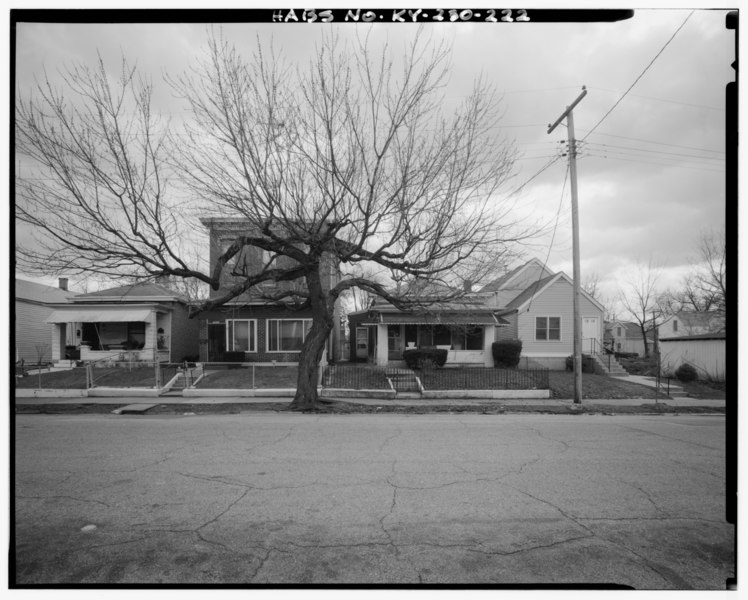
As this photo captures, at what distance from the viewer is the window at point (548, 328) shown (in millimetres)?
25688

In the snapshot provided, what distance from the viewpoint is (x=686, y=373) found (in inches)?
754

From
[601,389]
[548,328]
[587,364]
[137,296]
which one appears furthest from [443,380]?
[137,296]

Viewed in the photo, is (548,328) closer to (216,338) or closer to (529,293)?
(529,293)

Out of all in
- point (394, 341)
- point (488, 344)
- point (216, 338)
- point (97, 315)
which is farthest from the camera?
point (394, 341)

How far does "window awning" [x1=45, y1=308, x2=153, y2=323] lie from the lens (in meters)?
22.3

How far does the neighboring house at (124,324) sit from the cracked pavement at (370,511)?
53.9ft

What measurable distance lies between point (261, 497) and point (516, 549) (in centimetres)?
254

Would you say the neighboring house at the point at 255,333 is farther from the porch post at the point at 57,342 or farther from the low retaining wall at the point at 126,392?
the low retaining wall at the point at 126,392

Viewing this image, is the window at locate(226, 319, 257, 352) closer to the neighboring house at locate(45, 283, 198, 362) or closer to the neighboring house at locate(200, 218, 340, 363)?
the neighboring house at locate(200, 218, 340, 363)

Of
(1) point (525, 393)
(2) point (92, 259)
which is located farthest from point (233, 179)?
(1) point (525, 393)

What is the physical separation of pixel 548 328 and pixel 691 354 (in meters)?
7.52

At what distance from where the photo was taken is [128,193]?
30.6ft

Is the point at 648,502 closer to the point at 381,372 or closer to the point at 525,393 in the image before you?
the point at 525,393

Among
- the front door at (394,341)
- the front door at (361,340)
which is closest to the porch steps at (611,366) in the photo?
the front door at (394,341)
